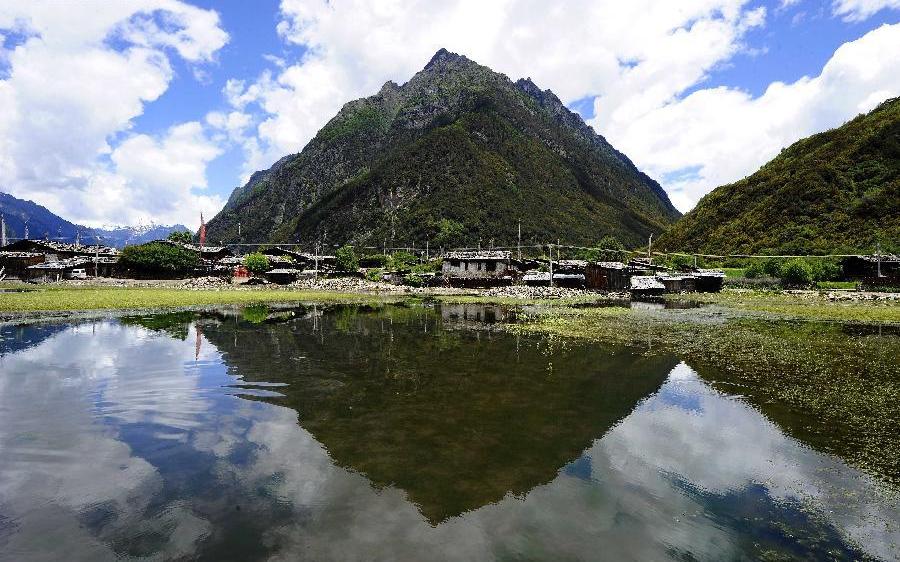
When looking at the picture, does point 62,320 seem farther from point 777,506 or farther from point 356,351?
point 777,506

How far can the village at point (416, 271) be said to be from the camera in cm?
6956

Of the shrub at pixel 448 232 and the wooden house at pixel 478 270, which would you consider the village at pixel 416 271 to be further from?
the shrub at pixel 448 232

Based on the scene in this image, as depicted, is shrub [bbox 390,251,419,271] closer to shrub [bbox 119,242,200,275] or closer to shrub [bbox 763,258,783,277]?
shrub [bbox 119,242,200,275]

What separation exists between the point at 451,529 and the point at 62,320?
3395 centimetres

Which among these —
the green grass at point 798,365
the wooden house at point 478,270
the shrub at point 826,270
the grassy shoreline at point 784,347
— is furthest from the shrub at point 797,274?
the green grass at point 798,365

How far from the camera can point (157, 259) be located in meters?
81.1

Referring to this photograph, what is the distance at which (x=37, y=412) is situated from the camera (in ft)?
39.0

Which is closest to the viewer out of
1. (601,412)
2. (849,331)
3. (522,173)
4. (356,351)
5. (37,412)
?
(37,412)

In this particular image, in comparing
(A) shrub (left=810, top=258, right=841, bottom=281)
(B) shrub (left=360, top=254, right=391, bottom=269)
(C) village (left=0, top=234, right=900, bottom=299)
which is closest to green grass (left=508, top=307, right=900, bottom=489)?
(C) village (left=0, top=234, right=900, bottom=299)

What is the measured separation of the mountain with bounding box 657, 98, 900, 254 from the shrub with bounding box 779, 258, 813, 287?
18.4 m

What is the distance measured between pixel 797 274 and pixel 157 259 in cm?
10632

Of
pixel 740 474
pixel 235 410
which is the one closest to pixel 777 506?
pixel 740 474

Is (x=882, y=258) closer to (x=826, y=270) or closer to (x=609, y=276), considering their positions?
(x=826, y=270)

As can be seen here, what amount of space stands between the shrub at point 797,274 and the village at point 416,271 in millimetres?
6025
